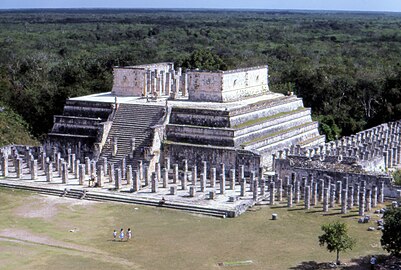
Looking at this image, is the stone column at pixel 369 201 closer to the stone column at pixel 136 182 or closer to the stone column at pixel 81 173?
the stone column at pixel 136 182

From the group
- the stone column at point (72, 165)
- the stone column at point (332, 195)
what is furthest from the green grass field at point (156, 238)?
the stone column at point (72, 165)

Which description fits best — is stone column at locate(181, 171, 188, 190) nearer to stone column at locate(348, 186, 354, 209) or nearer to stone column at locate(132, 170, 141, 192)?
stone column at locate(132, 170, 141, 192)

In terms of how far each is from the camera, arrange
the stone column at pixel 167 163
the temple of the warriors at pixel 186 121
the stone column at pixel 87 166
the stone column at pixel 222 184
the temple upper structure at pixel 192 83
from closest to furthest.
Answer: the stone column at pixel 222 184 → the stone column at pixel 87 166 → the stone column at pixel 167 163 → the temple of the warriors at pixel 186 121 → the temple upper structure at pixel 192 83

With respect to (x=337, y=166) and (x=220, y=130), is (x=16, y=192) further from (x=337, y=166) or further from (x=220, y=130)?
(x=337, y=166)

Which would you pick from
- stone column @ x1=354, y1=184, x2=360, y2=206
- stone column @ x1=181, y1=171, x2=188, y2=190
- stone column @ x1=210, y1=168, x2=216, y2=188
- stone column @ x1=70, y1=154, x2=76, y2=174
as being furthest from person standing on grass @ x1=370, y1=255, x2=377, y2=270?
stone column @ x1=70, y1=154, x2=76, y2=174

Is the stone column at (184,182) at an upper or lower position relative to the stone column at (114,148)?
lower

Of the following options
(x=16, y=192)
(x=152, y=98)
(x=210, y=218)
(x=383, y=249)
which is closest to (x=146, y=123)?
(x=152, y=98)

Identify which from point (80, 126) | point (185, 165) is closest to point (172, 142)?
point (185, 165)
